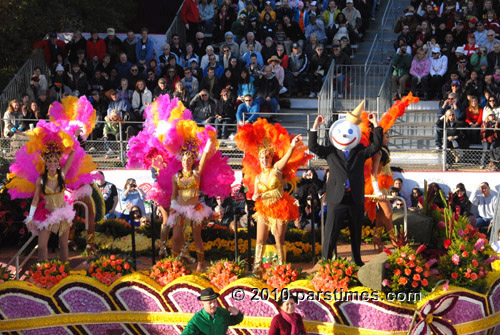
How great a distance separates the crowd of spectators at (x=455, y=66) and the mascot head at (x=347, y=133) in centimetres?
516

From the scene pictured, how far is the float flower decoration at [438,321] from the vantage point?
31.3 feet

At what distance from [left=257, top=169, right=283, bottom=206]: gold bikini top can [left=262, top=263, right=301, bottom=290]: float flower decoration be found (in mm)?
1093

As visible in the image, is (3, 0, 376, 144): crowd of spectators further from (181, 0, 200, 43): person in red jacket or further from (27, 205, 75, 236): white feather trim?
(27, 205, 75, 236): white feather trim

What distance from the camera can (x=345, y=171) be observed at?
1059 cm

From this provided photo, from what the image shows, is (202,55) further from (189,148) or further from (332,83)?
(189,148)

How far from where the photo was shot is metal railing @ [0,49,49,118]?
59.5 feet

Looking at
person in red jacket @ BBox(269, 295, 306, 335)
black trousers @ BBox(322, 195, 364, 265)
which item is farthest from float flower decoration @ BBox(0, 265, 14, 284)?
black trousers @ BBox(322, 195, 364, 265)

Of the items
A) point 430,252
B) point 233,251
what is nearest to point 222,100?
point 233,251

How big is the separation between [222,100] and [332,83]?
2.17 meters

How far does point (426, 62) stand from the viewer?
695 inches

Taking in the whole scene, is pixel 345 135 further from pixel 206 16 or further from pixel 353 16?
pixel 206 16

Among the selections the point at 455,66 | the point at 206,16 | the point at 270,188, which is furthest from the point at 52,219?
the point at 206,16

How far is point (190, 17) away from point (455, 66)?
593cm

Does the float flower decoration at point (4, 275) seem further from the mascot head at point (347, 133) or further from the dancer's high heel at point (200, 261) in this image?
the mascot head at point (347, 133)
